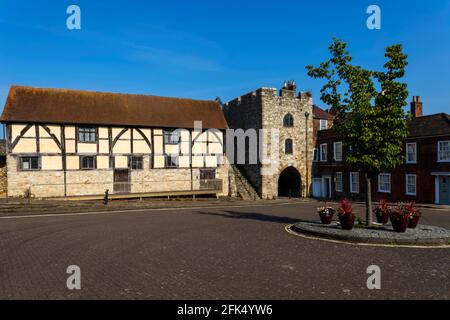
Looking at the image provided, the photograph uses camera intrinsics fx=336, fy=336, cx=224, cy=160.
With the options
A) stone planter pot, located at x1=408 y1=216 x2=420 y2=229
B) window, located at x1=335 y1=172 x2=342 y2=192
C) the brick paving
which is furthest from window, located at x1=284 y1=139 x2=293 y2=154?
stone planter pot, located at x1=408 y1=216 x2=420 y2=229

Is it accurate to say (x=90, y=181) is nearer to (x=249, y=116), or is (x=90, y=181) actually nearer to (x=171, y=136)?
(x=171, y=136)

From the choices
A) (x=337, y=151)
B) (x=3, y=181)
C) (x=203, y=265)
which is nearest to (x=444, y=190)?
(x=337, y=151)

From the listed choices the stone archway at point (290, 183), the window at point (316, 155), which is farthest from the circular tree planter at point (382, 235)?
the window at point (316, 155)

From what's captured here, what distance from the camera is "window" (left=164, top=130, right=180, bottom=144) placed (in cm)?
2938

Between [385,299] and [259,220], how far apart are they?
35.9 feet

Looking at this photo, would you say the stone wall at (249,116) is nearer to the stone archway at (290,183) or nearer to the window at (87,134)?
the stone archway at (290,183)

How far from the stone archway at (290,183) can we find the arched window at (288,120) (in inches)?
178

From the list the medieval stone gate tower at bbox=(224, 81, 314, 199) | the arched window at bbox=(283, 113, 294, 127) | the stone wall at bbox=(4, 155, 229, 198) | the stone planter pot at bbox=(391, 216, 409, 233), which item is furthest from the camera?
the arched window at bbox=(283, 113, 294, 127)

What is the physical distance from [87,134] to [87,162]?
223 cm

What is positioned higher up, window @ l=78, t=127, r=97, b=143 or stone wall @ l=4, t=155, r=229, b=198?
window @ l=78, t=127, r=97, b=143

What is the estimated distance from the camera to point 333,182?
33.9 metres

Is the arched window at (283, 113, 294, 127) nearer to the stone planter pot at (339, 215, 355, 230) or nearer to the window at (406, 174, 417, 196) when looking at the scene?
the window at (406, 174, 417, 196)

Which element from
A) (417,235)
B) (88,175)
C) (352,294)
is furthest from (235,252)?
(88,175)
